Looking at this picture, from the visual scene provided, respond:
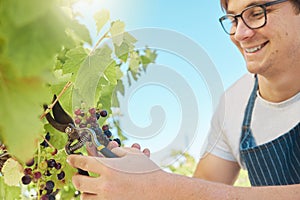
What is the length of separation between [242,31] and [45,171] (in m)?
0.75

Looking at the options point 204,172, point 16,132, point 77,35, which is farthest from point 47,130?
point 204,172

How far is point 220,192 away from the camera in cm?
83

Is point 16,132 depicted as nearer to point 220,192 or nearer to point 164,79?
point 164,79

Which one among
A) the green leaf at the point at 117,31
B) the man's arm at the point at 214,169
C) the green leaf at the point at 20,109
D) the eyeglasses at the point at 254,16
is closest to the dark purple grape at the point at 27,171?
the green leaf at the point at 117,31

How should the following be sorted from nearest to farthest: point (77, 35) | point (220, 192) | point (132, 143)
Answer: point (77, 35)
point (132, 143)
point (220, 192)

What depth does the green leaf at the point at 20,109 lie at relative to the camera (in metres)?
0.24

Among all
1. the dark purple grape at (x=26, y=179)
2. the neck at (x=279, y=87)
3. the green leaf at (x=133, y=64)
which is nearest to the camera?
the dark purple grape at (x=26, y=179)

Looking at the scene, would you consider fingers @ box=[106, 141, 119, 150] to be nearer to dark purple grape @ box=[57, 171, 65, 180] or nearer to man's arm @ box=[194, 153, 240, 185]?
dark purple grape @ box=[57, 171, 65, 180]

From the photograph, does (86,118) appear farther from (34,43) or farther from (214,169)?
(214,169)

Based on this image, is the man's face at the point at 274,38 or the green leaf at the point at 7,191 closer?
the green leaf at the point at 7,191

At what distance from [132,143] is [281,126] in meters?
0.92

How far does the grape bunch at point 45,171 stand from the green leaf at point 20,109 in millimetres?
439

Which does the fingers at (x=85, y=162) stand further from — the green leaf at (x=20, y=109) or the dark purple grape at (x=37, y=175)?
the green leaf at (x=20, y=109)

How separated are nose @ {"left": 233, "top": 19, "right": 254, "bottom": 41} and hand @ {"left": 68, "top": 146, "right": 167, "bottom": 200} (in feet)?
2.11
